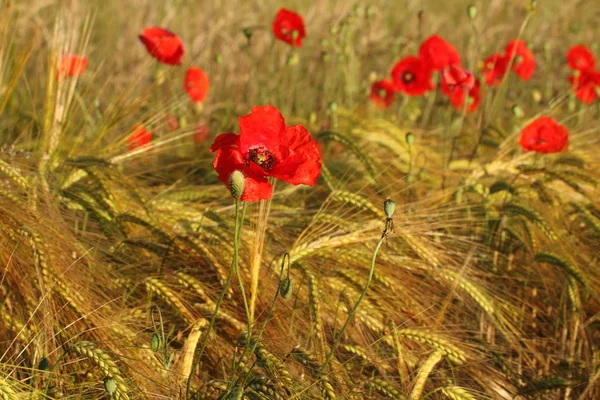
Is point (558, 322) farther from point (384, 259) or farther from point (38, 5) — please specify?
point (38, 5)

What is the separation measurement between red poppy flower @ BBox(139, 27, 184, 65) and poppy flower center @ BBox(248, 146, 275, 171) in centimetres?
126

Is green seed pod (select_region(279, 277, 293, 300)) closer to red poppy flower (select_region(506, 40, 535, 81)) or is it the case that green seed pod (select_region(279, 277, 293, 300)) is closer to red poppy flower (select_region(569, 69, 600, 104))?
red poppy flower (select_region(506, 40, 535, 81))

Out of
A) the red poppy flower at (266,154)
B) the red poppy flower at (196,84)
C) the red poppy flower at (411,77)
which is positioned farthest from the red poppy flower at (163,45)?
the red poppy flower at (266,154)

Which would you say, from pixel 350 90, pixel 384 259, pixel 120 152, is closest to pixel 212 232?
pixel 384 259

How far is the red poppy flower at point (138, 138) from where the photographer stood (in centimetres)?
235

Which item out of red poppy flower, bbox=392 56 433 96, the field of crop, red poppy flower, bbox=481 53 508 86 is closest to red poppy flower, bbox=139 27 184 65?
the field of crop

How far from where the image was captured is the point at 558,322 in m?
2.16

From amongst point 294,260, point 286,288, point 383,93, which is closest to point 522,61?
point 383,93

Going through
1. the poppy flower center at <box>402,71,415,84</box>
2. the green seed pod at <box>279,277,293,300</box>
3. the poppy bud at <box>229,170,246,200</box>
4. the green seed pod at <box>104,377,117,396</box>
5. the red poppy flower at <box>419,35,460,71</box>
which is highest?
the red poppy flower at <box>419,35,460,71</box>

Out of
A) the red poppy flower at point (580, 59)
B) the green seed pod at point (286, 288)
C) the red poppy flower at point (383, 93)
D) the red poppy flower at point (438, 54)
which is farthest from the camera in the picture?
the red poppy flower at point (383, 93)

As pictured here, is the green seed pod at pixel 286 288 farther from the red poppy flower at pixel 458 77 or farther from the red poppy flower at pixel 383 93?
the red poppy flower at pixel 383 93

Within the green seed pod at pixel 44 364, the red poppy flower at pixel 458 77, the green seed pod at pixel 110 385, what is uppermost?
the red poppy flower at pixel 458 77

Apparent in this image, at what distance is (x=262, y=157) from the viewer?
1567 millimetres

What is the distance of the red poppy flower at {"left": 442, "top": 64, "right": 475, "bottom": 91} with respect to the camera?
8.62ft
